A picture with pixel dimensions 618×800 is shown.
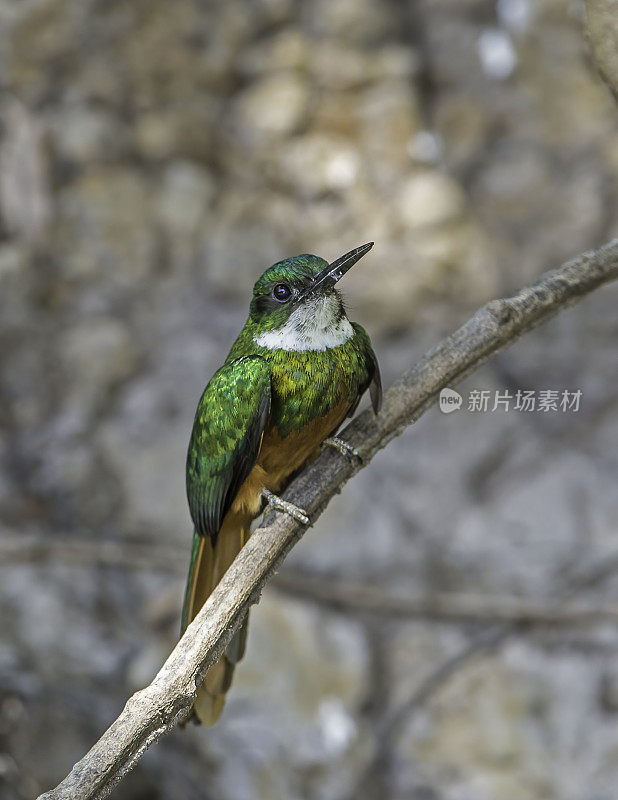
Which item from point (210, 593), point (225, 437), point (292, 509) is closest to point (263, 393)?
point (225, 437)

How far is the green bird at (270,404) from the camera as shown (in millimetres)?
A: 1758

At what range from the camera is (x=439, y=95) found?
4.68m

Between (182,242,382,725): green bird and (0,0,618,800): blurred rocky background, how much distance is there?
55.6 inches

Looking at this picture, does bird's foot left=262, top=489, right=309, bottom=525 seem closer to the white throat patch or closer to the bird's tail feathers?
the bird's tail feathers

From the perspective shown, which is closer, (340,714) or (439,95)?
(340,714)

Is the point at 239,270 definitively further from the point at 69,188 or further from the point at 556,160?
the point at 556,160

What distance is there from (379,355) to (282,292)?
8.21 ft

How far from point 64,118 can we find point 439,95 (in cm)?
200

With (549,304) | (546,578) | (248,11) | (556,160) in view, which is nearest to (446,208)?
(556,160)

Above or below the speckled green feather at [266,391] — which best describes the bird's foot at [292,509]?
below

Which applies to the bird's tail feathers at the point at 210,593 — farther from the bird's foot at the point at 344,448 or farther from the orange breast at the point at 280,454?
the bird's foot at the point at 344,448

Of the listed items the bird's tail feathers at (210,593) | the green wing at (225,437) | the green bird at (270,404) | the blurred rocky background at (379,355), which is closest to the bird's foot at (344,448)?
the green bird at (270,404)

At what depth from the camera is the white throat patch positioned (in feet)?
5.80

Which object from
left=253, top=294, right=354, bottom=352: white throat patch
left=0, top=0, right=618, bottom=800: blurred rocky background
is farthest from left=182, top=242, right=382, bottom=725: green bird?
left=0, top=0, right=618, bottom=800: blurred rocky background
